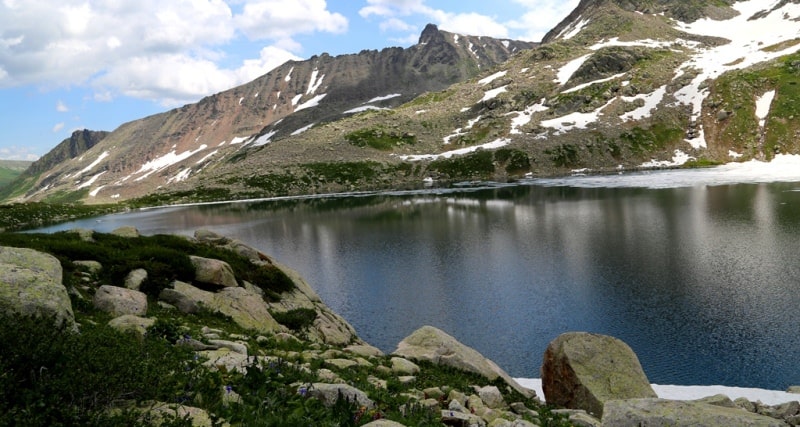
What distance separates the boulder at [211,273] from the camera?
84.9 ft

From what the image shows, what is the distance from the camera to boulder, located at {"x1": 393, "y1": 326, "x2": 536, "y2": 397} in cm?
2121

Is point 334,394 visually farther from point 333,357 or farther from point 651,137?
point 651,137

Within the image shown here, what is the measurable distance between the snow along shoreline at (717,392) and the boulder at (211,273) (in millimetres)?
18849

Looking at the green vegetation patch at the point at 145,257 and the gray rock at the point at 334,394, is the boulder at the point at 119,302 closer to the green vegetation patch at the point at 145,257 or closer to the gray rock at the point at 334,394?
the green vegetation patch at the point at 145,257

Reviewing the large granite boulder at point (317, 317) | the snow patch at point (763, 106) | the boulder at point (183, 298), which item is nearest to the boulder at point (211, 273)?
the boulder at point (183, 298)

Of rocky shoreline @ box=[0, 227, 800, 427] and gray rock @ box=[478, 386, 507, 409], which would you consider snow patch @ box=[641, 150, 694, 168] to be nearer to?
rocky shoreline @ box=[0, 227, 800, 427]

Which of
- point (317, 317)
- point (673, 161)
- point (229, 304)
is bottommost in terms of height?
point (317, 317)

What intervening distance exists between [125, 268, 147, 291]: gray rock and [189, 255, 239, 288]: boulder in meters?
3.03

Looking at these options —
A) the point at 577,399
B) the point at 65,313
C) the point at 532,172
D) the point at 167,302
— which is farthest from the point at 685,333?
the point at 532,172

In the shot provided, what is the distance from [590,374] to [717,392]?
10.3 meters

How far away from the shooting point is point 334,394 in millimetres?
11117

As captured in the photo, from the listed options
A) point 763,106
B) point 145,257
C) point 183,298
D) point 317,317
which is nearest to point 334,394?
point 183,298

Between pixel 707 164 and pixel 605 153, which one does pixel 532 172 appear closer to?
pixel 605 153

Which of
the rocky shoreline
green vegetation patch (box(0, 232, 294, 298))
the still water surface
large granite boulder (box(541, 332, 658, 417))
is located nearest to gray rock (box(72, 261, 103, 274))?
the rocky shoreline
